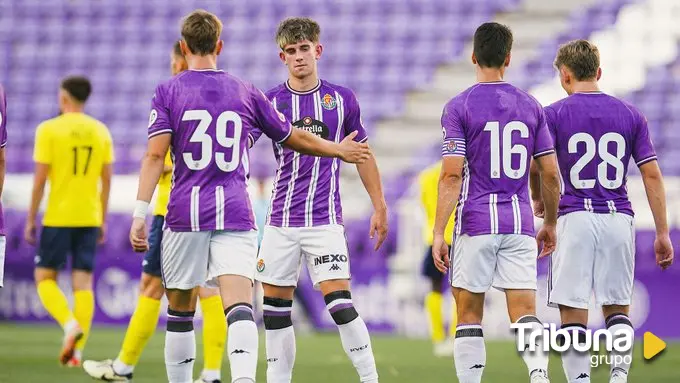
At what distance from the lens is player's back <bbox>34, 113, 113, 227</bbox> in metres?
9.92

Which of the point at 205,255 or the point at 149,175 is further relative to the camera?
the point at 205,255

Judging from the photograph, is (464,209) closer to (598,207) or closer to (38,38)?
(598,207)

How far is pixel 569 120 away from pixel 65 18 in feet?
53.1

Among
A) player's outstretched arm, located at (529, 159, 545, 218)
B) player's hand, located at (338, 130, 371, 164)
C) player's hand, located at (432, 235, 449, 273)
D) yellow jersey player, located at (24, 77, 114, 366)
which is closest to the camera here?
player's hand, located at (338, 130, 371, 164)

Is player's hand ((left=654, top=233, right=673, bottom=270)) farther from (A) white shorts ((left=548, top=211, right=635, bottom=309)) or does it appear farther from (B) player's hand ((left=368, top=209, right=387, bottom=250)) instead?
(B) player's hand ((left=368, top=209, right=387, bottom=250))

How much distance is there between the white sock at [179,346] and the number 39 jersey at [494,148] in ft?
5.24

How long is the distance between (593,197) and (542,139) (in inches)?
22.4

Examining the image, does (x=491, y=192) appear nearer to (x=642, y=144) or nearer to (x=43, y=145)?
(x=642, y=144)

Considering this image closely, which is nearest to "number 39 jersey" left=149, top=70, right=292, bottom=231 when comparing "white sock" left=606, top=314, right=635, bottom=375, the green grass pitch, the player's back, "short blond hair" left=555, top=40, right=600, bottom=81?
"short blond hair" left=555, top=40, right=600, bottom=81

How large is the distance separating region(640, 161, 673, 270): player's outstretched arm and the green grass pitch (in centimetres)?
215

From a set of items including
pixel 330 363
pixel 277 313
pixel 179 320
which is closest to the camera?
pixel 179 320

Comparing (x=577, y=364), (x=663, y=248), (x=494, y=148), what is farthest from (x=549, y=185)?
(x=577, y=364)

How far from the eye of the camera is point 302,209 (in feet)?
22.2

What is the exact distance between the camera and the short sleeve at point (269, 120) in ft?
20.2
